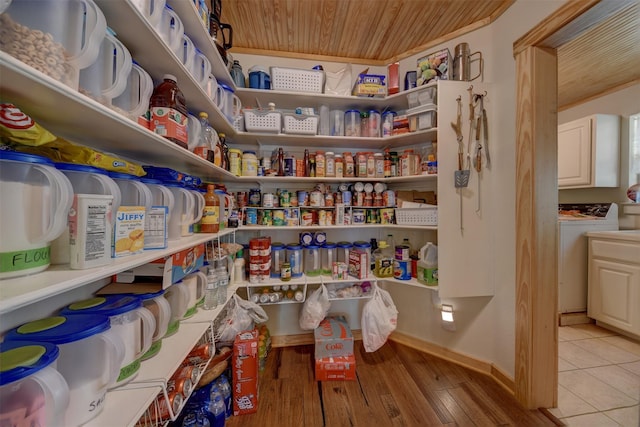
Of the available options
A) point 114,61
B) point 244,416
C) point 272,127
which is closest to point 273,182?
point 272,127

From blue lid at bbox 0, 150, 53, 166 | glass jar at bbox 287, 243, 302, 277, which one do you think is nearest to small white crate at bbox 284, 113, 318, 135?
glass jar at bbox 287, 243, 302, 277

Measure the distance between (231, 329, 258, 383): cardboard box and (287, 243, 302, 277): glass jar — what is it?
0.54m

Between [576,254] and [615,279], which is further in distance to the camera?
[576,254]

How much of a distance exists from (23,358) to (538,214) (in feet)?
6.68

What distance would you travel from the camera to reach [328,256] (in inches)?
69.9

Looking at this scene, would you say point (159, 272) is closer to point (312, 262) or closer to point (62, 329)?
point (62, 329)

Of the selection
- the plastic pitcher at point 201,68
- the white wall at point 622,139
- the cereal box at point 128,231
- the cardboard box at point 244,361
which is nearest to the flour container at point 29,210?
the cereal box at point 128,231

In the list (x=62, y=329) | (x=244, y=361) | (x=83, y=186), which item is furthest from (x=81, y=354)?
(x=244, y=361)

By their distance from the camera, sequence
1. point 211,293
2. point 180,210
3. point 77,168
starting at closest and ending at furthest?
1. point 77,168
2. point 180,210
3. point 211,293

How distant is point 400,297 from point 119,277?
1929 mm

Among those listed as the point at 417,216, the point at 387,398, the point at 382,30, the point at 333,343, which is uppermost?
the point at 382,30

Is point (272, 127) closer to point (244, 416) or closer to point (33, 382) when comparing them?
point (33, 382)

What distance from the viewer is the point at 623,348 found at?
71.3 inches

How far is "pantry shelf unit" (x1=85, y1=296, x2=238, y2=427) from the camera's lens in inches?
21.2
